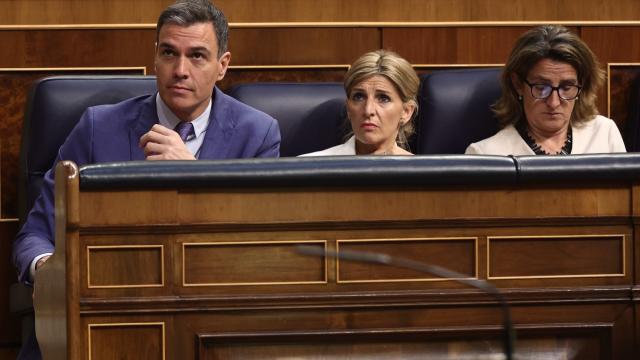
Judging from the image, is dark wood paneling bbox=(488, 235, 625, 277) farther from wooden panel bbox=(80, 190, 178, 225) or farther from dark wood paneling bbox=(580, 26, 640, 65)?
dark wood paneling bbox=(580, 26, 640, 65)

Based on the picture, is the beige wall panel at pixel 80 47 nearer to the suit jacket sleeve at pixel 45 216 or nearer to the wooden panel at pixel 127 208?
the suit jacket sleeve at pixel 45 216

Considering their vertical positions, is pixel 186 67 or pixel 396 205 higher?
pixel 186 67

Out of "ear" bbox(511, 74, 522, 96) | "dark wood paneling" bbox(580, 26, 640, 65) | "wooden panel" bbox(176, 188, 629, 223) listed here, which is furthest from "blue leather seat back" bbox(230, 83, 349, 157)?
"wooden panel" bbox(176, 188, 629, 223)

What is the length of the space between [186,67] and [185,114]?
6 cm

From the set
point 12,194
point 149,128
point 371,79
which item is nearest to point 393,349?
point 149,128

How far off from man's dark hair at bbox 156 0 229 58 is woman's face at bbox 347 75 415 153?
0.22 metres

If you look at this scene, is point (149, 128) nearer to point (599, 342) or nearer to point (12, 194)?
point (12, 194)

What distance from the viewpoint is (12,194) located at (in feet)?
6.12

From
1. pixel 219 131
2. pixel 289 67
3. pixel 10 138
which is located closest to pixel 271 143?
pixel 219 131

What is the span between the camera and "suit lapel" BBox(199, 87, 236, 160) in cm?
154

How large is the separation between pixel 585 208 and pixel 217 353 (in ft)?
1.30

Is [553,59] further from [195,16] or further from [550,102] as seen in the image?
[195,16]

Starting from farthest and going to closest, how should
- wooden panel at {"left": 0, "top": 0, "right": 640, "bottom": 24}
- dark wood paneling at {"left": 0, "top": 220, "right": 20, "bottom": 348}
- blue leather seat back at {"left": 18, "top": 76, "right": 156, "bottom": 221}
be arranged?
wooden panel at {"left": 0, "top": 0, "right": 640, "bottom": 24}
dark wood paneling at {"left": 0, "top": 220, "right": 20, "bottom": 348}
blue leather seat back at {"left": 18, "top": 76, "right": 156, "bottom": 221}

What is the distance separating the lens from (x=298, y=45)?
199cm
